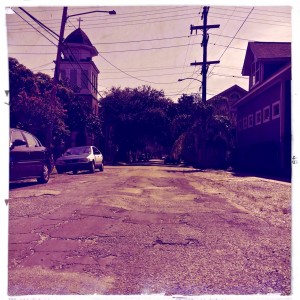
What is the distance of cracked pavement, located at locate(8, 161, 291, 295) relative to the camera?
3482 mm

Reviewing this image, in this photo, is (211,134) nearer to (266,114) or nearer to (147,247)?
(266,114)

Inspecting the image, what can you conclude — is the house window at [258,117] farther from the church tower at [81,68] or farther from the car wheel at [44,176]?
the car wheel at [44,176]

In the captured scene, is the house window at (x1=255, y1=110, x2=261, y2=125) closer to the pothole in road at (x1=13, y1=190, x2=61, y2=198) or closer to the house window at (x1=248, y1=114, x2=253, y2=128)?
the house window at (x1=248, y1=114, x2=253, y2=128)

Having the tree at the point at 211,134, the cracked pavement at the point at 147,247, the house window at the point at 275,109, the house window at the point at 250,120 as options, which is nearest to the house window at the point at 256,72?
the house window at the point at 250,120

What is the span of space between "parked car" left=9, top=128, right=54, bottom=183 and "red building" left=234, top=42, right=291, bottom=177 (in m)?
9.26

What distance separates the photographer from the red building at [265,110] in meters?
17.2

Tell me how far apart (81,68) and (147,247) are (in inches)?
124

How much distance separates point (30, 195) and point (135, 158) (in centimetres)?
312

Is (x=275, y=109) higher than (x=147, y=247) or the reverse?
higher

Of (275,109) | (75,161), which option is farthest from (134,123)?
(275,109)

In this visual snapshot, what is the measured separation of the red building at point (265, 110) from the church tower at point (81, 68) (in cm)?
865

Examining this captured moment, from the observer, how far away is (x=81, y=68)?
614 centimetres

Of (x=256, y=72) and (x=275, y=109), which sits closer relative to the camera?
(x=275, y=109)
